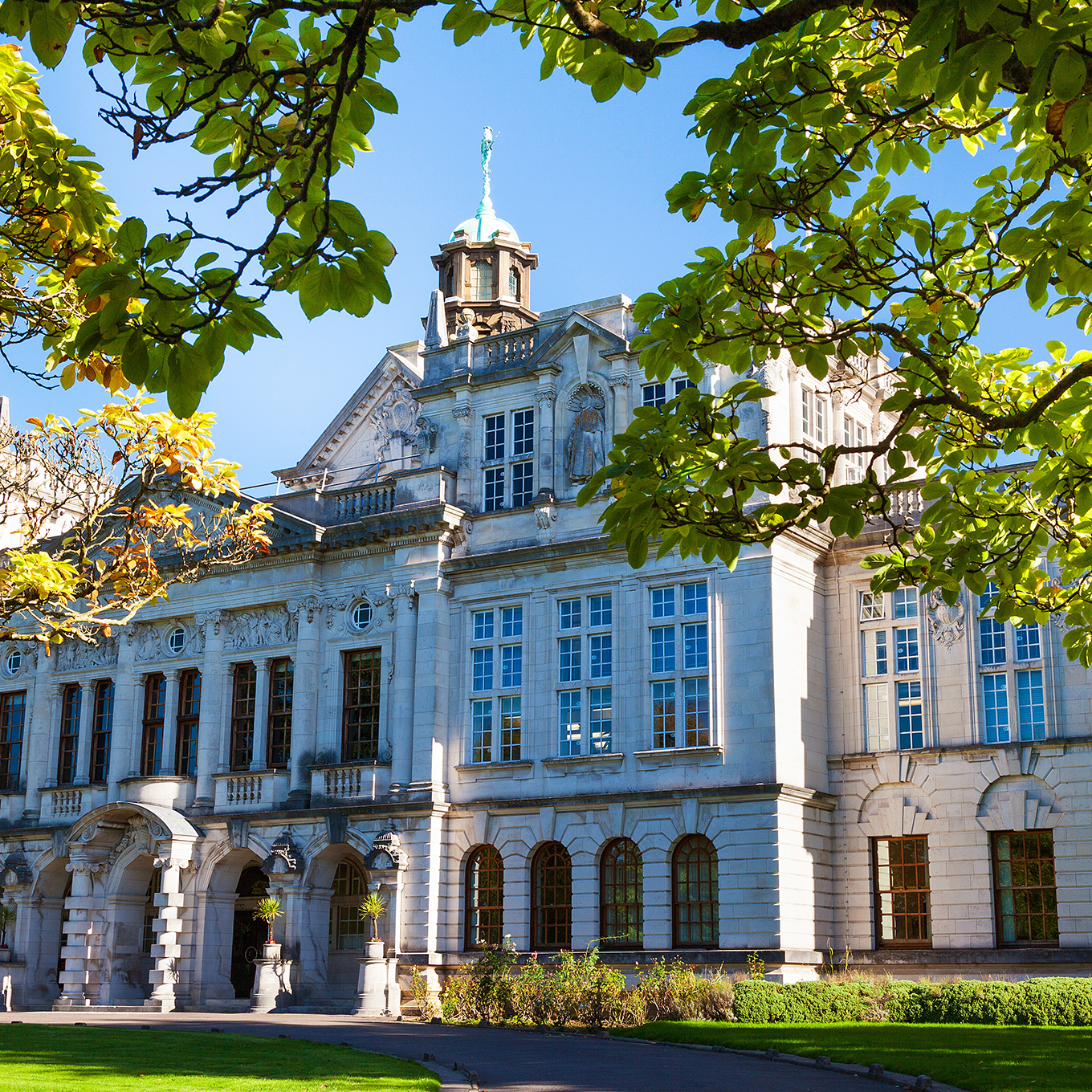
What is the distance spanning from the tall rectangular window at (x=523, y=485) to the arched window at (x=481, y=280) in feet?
36.9

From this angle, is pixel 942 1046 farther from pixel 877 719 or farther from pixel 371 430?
pixel 371 430

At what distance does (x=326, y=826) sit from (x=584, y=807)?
22.5 ft

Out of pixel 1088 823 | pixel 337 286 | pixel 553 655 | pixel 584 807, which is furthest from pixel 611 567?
pixel 337 286

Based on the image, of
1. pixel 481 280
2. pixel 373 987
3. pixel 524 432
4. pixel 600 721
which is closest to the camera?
pixel 373 987

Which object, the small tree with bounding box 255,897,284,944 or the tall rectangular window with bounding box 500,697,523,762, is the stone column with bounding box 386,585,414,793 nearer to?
the tall rectangular window with bounding box 500,697,523,762

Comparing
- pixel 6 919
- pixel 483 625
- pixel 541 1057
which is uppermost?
pixel 483 625

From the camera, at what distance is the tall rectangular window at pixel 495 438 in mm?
36250

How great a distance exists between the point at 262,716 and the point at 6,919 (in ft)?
32.4

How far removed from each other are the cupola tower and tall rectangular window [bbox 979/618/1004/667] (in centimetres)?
1874

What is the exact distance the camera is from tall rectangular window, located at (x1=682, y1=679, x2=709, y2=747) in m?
31.6

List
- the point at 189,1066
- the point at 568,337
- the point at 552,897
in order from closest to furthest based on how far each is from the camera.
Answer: the point at 189,1066 → the point at 552,897 → the point at 568,337

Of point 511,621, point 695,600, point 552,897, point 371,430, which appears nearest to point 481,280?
point 371,430

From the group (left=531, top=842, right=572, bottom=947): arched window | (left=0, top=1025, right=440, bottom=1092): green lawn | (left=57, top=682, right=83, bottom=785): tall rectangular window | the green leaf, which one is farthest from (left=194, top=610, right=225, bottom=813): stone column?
the green leaf

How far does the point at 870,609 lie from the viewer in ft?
110
